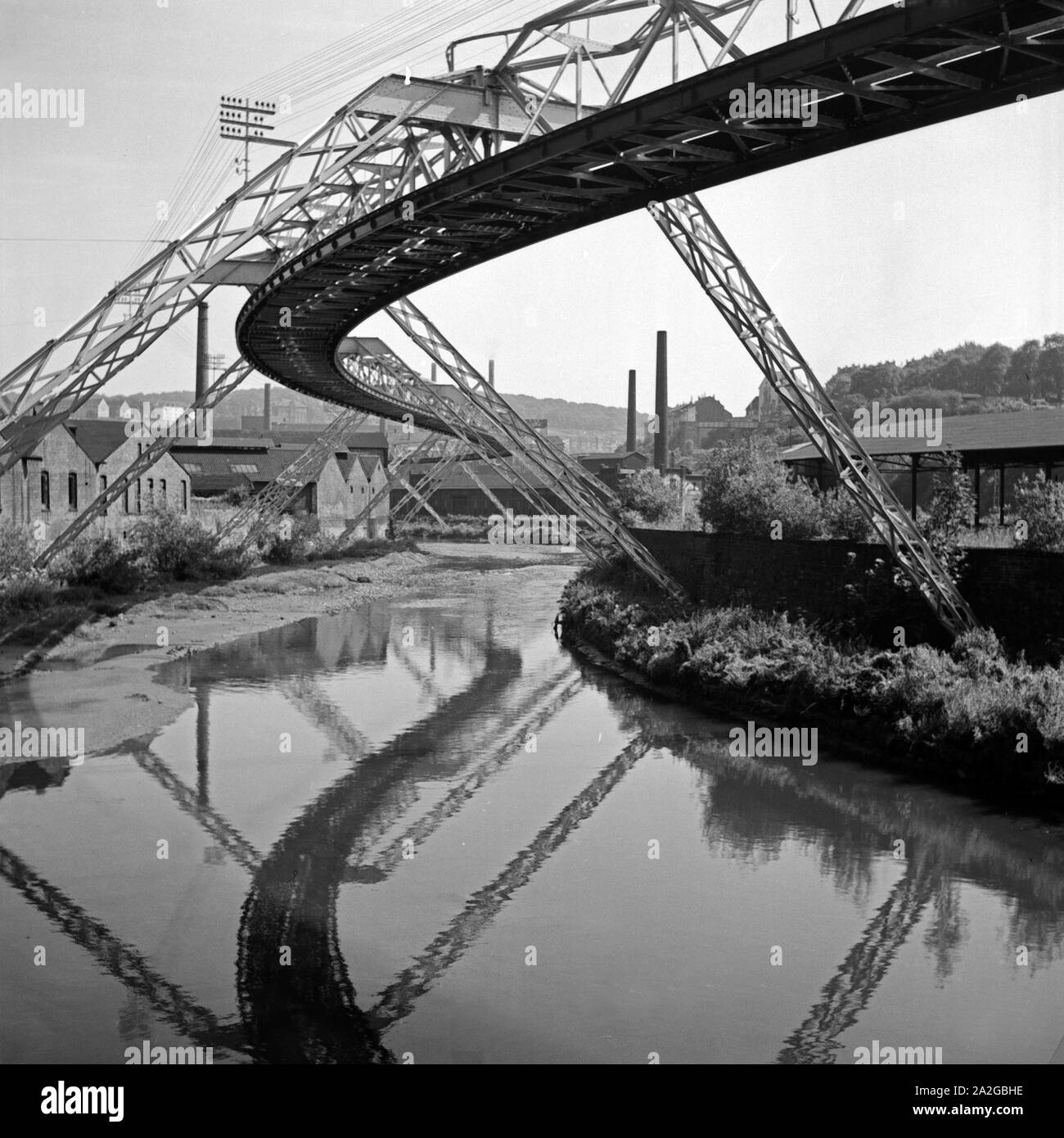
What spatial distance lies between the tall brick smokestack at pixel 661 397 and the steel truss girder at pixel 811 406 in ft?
185

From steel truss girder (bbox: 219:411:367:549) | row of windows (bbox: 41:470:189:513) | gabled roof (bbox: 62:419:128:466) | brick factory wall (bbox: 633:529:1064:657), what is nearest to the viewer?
brick factory wall (bbox: 633:529:1064:657)

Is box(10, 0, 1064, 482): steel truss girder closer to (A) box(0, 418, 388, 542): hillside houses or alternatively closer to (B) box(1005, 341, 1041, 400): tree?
(A) box(0, 418, 388, 542): hillside houses

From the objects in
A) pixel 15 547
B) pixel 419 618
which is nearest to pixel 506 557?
pixel 419 618

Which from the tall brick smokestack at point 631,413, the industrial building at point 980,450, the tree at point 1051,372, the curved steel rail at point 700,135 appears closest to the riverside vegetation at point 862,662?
the industrial building at point 980,450

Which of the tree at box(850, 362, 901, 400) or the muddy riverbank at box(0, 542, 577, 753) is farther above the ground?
the tree at box(850, 362, 901, 400)

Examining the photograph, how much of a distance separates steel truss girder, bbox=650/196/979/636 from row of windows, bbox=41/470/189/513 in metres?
27.1

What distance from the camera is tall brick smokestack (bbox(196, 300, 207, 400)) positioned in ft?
251

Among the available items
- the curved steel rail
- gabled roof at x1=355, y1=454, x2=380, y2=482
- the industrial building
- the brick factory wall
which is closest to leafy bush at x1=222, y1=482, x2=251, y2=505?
gabled roof at x1=355, y1=454, x2=380, y2=482

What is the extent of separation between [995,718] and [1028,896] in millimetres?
4175

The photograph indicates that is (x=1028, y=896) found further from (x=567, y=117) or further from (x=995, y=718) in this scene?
(x=567, y=117)

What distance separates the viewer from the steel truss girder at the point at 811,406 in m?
18.7

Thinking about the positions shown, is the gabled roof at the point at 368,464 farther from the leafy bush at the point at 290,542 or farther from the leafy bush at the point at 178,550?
the leafy bush at the point at 178,550

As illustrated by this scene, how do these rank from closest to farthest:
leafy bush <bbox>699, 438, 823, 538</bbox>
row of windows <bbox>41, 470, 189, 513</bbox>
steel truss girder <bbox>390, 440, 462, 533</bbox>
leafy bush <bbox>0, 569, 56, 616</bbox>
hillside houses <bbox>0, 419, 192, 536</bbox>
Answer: leafy bush <bbox>699, 438, 823, 538</bbox>, leafy bush <bbox>0, 569, 56, 616</bbox>, hillside houses <bbox>0, 419, 192, 536</bbox>, row of windows <bbox>41, 470, 189, 513</bbox>, steel truss girder <bbox>390, 440, 462, 533</bbox>

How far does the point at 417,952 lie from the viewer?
10.4 metres
